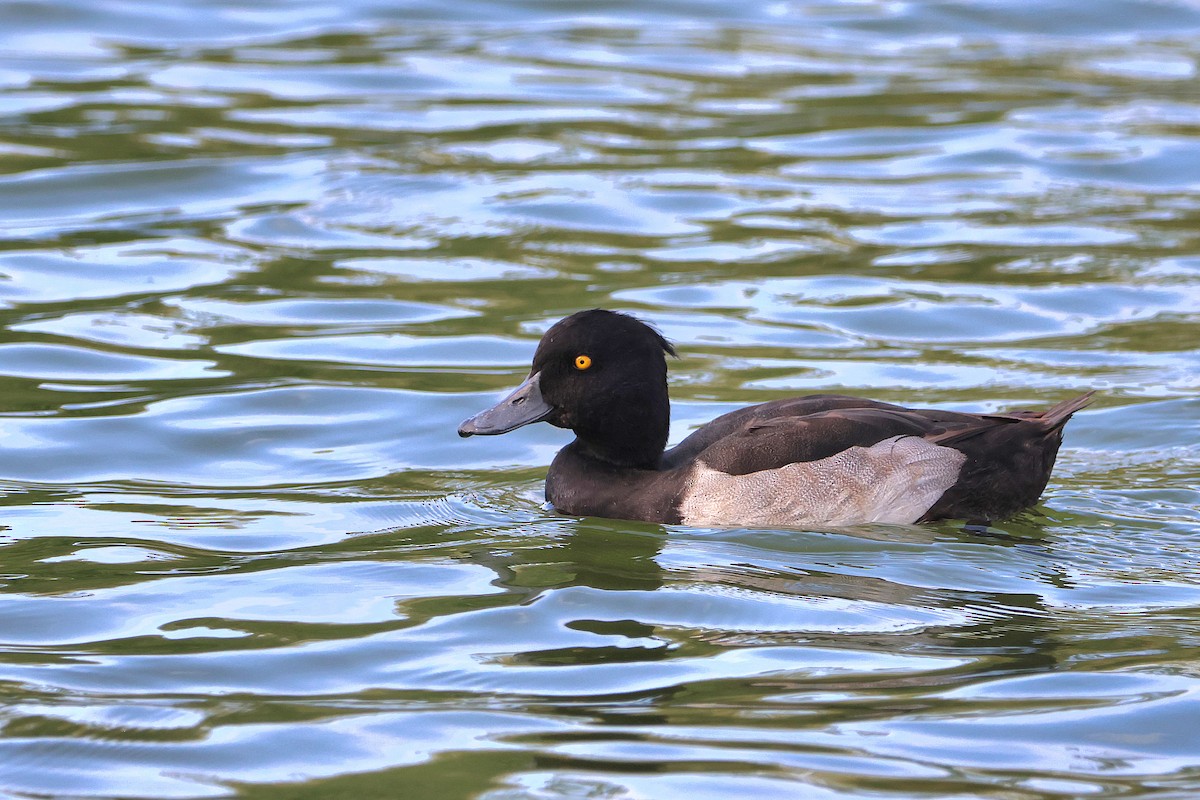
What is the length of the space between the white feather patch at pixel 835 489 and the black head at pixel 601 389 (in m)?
0.39

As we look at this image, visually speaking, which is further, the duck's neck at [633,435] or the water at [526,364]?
the duck's neck at [633,435]

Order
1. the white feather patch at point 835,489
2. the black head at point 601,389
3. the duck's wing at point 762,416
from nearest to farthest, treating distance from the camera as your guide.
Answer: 1. the white feather patch at point 835,489
2. the duck's wing at point 762,416
3. the black head at point 601,389

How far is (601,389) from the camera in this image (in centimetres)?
751

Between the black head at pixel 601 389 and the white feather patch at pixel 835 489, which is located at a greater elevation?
the black head at pixel 601 389

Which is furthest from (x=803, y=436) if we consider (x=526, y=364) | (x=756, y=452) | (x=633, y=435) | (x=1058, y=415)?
(x=526, y=364)

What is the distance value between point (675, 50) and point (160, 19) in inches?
212

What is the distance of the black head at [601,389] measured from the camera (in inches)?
296

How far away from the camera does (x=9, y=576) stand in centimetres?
659

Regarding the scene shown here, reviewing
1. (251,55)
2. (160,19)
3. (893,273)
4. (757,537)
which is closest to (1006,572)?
(757,537)

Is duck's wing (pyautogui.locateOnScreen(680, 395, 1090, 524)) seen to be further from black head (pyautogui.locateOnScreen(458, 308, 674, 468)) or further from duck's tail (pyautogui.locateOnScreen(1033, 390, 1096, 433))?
black head (pyautogui.locateOnScreen(458, 308, 674, 468))

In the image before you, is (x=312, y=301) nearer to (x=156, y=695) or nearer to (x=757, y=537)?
(x=757, y=537)

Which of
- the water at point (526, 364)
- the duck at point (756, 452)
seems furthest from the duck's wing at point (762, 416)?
the water at point (526, 364)

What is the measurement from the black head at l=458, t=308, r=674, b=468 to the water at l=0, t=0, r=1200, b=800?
18.4 inches

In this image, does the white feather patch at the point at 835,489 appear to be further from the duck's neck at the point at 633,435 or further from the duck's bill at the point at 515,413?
the duck's bill at the point at 515,413
